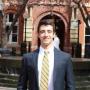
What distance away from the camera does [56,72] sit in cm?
415

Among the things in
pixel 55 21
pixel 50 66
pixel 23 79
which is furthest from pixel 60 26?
pixel 50 66

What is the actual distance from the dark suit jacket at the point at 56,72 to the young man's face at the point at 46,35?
15 centimetres

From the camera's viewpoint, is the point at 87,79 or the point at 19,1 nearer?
the point at 87,79

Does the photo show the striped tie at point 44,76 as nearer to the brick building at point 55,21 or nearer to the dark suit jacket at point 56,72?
the dark suit jacket at point 56,72

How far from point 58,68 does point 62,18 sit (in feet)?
111

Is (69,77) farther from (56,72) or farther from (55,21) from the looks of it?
(55,21)

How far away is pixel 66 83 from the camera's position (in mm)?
4242

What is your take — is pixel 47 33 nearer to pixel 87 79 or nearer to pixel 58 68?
pixel 58 68

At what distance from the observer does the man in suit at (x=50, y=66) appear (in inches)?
163

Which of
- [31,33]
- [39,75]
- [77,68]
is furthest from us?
[31,33]

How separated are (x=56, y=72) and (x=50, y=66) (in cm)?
8

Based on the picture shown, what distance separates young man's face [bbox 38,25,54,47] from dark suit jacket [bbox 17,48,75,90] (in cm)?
15

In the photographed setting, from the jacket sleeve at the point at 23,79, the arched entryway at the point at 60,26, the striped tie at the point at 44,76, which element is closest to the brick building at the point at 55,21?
the arched entryway at the point at 60,26

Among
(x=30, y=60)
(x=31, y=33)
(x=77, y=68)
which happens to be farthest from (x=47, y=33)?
(x=31, y=33)
